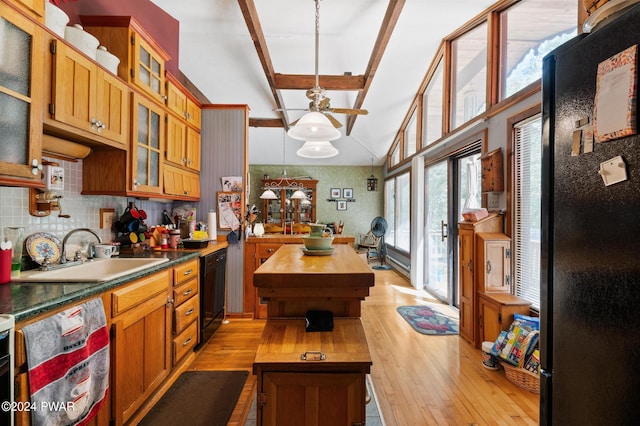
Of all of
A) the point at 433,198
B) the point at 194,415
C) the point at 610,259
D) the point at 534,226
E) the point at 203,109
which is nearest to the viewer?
the point at 610,259

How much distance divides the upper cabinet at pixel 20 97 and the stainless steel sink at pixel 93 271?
1.66 ft

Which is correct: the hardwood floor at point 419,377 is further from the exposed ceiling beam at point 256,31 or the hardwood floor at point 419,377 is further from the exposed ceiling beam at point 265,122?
the exposed ceiling beam at point 265,122

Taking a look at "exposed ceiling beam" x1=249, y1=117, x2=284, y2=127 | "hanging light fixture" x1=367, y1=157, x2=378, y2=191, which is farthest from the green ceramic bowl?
"hanging light fixture" x1=367, y1=157, x2=378, y2=191

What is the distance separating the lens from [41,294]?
127 centimetres

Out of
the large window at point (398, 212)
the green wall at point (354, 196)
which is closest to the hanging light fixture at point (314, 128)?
the large window at point (398, 212)

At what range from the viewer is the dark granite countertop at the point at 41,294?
3.59 ft

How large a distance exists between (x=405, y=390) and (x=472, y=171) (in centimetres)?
266

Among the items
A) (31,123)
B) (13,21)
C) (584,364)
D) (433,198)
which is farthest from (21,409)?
(433,198)

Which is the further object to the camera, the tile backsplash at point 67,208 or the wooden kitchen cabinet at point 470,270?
the wooden kitchen cabinet at point 470,270

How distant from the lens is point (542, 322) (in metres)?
1.09

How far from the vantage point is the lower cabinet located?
1589mm

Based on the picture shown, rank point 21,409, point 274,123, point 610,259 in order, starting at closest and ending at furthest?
point 610,259 < point 21,409 < point 274,123

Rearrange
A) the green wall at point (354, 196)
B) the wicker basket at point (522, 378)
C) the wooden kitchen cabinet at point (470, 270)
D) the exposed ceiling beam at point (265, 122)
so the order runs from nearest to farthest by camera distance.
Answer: the wicker basket at point (522, 378) < the wooden kitchen cabinet at point (470, 270) < the exposed ceiling beam at point (265, 122) < the green wall at point (354, 196)

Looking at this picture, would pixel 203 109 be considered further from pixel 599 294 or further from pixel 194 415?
pixel 599 294
